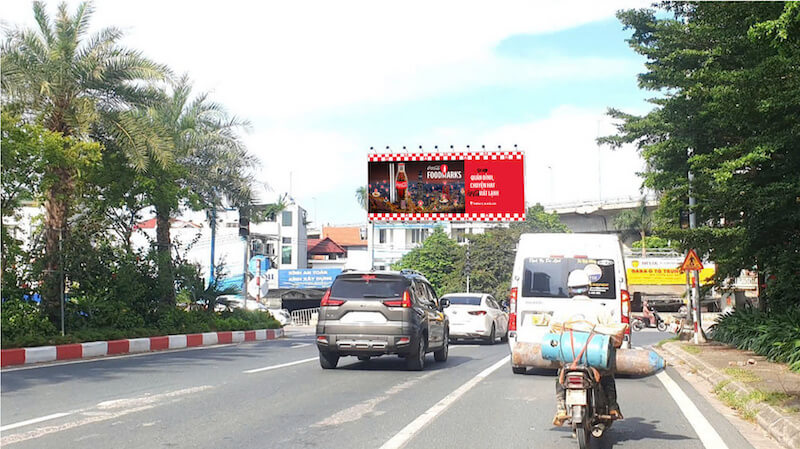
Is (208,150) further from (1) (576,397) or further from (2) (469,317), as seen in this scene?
(1) (576,397)

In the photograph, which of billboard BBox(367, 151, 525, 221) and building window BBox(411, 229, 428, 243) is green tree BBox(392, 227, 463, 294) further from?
billboard BBox(367, 151, 525, 221)

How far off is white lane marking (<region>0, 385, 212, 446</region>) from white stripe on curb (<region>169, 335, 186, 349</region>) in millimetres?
10552

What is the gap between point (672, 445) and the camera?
7.53m

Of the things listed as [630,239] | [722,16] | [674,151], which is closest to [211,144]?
[674,151]

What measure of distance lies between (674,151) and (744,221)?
341 centimetres

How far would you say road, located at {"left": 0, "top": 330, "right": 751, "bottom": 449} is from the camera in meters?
7.57

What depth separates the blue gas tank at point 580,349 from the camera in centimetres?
699

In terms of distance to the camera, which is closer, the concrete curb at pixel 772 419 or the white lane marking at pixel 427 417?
the white lane marking at pixel 427 417

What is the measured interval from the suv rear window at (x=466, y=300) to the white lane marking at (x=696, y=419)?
411 inches

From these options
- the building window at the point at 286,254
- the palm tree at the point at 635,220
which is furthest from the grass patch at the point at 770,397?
the building window at the point at 286,254

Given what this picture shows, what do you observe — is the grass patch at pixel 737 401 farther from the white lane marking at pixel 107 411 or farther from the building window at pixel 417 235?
the building window at pixel 417 235

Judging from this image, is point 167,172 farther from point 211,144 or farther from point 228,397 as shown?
point 228,397

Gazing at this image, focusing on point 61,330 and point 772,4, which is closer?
point 772,4

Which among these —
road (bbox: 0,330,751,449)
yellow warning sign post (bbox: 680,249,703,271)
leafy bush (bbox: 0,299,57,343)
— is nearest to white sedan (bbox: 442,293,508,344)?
yellow warning sign post (bbox: 680,249,703,271)
